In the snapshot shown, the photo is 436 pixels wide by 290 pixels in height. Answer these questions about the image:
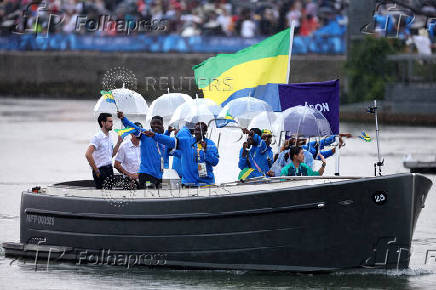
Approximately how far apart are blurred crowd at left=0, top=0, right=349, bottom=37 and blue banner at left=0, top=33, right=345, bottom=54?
45 centimetres

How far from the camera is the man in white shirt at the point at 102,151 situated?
17.0m

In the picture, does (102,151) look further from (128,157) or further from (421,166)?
(421,166)

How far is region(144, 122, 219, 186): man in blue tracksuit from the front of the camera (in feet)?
53.7

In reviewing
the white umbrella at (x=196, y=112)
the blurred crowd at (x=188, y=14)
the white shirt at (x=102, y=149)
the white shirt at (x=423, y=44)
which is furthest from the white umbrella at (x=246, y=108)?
the blurred crowd at (x=188, y=14)

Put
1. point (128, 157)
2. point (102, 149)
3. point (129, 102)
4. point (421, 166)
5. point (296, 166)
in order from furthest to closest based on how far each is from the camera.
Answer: point (421, 166) < point (129, 102) < point (128, 157) < point (102, 149) < point (296, 166)

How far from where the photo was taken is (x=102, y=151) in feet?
55.9

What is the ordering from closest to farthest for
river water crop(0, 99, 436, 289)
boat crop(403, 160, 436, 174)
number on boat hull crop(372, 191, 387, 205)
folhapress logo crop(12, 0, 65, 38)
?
number on boat hull crop(372, 191, 387, 205) → river water crop(0, 99, 436, 289) → boat crop(403, 160, 436, 174) → folhapress logo crop(12, 0, 65, 38)

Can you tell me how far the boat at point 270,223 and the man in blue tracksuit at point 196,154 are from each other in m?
0.47

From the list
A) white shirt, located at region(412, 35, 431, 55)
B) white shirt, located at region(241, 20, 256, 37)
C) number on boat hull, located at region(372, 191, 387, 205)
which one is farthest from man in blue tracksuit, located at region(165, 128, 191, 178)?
white shirt, located at region(241, 20, 256, 37)

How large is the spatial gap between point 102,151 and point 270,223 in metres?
2.91

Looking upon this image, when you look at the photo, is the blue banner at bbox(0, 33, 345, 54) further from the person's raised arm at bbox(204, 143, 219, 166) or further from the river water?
the person's raised arm at bbox(204, 143, 219, 166)

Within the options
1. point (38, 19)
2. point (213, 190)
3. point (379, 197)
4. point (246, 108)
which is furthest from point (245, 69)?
point (38, 19)


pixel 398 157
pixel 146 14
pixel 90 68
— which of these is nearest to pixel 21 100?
pixel 90 68

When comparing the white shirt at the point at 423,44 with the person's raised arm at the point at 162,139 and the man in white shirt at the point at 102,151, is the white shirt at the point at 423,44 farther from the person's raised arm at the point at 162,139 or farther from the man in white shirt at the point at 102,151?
the person's raised arm at the point at 162,139
